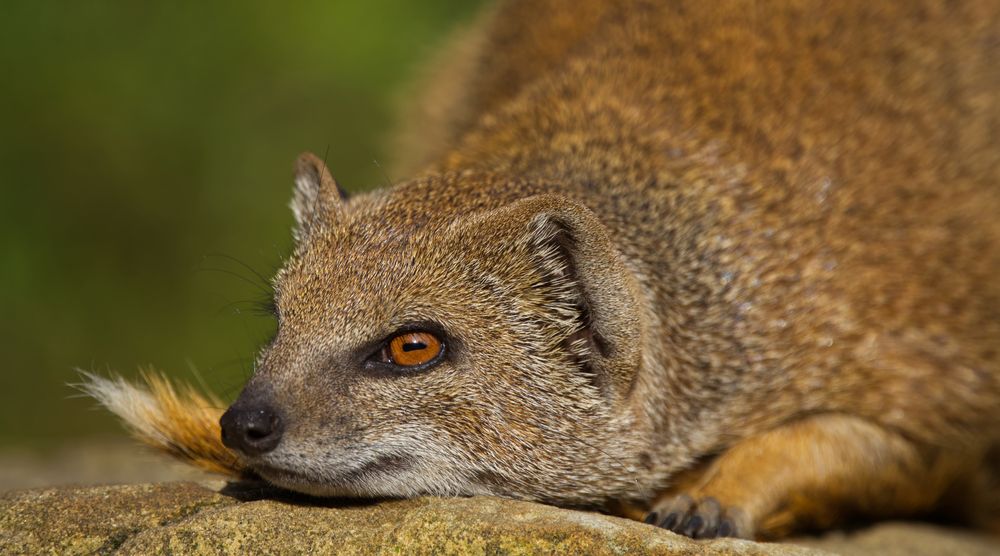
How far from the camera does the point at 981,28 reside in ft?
23.9

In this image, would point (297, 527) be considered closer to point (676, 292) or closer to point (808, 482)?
point (676, 292)

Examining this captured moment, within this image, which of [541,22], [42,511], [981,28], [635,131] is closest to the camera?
[42,511]

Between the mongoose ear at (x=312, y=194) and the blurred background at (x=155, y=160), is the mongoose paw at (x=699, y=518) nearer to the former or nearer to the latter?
the mongoose ear at (x=312, y=194)

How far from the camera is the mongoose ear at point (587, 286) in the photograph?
4.75 m

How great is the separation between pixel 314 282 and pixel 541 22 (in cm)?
394

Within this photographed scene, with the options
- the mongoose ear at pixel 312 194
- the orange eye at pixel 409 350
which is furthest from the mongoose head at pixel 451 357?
the mongoose ear at pixel 312 194

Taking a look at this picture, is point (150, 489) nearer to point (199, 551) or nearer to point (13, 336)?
point (199, 551)

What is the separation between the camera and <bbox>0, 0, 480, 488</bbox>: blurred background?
10953mm

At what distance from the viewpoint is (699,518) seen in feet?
16.5

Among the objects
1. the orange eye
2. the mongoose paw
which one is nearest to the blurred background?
the orange eye

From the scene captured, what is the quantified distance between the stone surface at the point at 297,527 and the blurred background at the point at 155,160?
18.2ft

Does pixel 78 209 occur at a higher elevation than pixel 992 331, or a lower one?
higher

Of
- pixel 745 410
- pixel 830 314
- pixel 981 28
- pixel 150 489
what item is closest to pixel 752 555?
pixel 745 410

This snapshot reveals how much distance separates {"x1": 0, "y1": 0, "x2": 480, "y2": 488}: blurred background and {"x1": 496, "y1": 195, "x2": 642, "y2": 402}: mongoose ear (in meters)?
5.71
